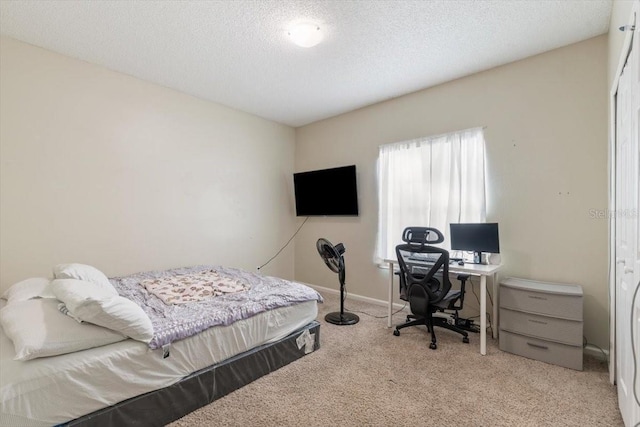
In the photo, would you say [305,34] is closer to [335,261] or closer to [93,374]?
[335,261]

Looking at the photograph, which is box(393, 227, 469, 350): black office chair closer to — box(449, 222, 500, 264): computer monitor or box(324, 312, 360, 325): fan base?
box(449, 222, 500, 264): computer monitor

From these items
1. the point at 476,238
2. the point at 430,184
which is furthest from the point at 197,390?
the point at 430,184

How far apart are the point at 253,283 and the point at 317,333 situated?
803 millimetres

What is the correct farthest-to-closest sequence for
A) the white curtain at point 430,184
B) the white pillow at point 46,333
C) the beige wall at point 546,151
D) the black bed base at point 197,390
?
1. the white curtain at point 430,184
2. the beige wall at point 546,151
3. the black bed base at point 197,390
4. the white pillow at point 46,333

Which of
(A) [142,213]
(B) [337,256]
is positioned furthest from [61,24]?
(B) [337,256]

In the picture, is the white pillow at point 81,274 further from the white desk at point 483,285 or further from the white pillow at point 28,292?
the white desk at point 483,285

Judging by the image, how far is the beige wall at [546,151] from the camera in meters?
2.51

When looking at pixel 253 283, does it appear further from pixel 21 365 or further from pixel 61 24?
pixel 61 24

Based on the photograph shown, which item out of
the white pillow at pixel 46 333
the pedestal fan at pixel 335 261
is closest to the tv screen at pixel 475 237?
the pedestal fan at pixel 335 261

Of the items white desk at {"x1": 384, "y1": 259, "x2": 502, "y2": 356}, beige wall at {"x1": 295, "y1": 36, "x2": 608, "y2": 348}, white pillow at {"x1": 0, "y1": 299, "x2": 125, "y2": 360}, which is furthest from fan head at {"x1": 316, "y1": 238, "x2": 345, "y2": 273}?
white pillow at {"x1": 0, "y1": 299, "x2": 125, "y2": 360}

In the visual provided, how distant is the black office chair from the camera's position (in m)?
2.67

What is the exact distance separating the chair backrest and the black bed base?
1.20 metres

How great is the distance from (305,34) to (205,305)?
7.50ft

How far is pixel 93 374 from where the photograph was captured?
1.47 meters
